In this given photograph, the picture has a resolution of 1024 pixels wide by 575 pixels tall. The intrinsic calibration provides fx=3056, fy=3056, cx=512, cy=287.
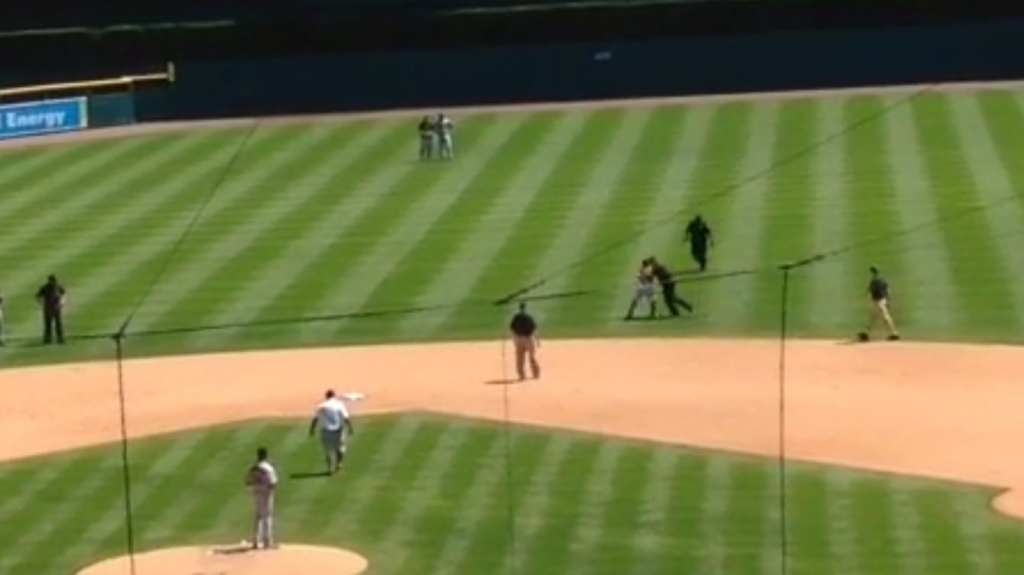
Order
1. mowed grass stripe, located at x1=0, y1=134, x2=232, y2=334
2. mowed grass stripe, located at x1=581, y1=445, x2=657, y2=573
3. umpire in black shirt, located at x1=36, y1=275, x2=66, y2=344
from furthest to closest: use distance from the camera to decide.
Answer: mowed grass stripe, located at x1=0, y1=134, x2=232, y2=334
umpire in black shirt, located at x1=36, y1=275, x2=66, y2=344
mowed grass stripe, located at x1=581, y1=445, x2=657, y2=573

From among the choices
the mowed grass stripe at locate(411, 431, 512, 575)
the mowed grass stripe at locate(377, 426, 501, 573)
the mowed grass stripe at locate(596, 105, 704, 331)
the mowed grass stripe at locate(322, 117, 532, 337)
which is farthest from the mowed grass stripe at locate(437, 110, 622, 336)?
the mowed grass stripe at locate(411, 431, 512, 575)

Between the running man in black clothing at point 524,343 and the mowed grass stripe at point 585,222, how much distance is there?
5.20 metres

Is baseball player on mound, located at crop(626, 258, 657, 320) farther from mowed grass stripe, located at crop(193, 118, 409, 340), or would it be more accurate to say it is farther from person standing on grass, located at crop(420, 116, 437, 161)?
person standing on grass, located at crop(420, 116, 437, 161)

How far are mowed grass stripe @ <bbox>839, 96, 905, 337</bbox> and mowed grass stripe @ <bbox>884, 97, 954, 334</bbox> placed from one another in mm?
70

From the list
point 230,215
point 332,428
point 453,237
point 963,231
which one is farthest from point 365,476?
point 230,215

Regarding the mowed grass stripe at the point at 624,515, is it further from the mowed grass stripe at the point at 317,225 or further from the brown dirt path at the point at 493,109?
the brown dirt path at the point at 493,109

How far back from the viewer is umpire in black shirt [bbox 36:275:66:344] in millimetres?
51812

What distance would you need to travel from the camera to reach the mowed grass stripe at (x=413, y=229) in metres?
54.6

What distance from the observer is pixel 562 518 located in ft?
123

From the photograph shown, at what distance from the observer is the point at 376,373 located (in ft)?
158

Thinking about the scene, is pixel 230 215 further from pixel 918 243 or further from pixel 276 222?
pixel 918 243

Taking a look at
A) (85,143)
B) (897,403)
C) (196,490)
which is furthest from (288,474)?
(85,143)

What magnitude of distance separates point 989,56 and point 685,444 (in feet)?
138

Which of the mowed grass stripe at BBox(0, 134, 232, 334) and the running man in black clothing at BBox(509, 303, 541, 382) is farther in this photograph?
the mowed grass stripe at BBox(0, 134, 232, 334)
